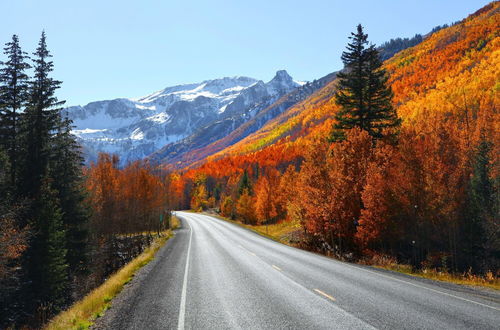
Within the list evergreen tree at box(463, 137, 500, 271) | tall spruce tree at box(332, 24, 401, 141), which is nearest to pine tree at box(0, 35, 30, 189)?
tall spruce tree at box(332, 24, 401, 141)

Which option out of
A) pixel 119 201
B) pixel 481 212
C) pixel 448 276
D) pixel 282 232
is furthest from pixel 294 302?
pixel 119 201

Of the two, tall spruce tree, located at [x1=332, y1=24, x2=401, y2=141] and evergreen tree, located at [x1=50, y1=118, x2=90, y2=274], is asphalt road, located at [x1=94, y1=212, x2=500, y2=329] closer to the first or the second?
tall spruce tree, located at [x1=332, y1=24, x2=401, y2=141]

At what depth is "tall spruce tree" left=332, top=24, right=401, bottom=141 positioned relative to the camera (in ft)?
95.7

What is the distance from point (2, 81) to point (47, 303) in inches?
681

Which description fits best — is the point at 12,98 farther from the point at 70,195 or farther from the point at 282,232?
the point at 282,232

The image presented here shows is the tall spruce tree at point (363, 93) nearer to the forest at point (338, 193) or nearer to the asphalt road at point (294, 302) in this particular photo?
the forest at point (338, 193)

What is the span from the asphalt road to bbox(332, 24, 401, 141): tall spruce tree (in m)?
17.3

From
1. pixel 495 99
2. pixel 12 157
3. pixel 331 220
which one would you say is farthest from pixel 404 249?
pixel 495 99

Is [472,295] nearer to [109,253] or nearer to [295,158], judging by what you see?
[109,253]

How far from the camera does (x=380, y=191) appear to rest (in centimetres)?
2447

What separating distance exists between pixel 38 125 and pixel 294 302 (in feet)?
87.4

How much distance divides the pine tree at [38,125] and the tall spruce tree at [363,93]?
24.6m

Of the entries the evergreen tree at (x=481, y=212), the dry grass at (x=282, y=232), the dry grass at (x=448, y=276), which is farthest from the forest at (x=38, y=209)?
the evergreen tree at (x=481, y=212)

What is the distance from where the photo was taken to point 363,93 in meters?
29.6
